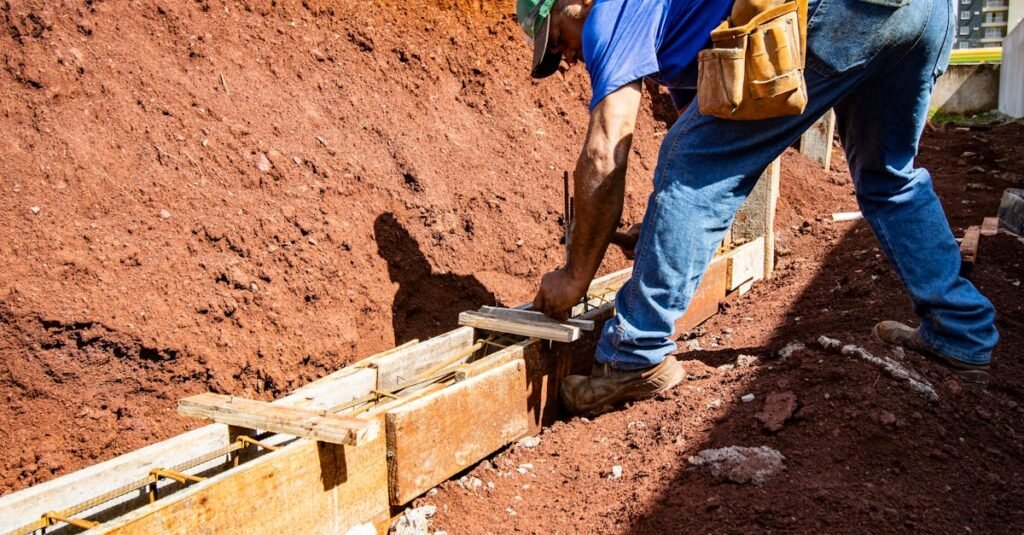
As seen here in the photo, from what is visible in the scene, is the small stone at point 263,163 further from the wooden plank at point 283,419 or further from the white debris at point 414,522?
the white debris at point 414,522

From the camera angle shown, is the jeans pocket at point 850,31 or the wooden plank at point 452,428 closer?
the wooden plank at point 452,428

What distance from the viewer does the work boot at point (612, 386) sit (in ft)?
10.2

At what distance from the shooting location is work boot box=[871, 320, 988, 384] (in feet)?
10.5

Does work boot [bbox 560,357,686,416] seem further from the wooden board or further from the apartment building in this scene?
the apartment building

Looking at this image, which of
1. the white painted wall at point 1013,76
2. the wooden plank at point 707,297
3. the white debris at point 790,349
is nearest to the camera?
the white debris at point 790,349

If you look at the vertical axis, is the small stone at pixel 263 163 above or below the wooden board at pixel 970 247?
above

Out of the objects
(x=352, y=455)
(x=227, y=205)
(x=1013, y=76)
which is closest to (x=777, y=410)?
(x=352, y=455)

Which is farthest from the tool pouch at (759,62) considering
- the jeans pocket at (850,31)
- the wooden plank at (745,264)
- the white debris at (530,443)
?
the wooden plank at (745,264)

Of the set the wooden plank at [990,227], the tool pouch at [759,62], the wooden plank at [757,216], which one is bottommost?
the wooden plank at [990,227]

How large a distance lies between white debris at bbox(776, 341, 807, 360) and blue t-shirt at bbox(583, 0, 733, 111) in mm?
1293

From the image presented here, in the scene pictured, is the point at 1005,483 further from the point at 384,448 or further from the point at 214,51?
the point at 214,51

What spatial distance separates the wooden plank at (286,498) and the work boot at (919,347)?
2.22 m

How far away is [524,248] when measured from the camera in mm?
4891

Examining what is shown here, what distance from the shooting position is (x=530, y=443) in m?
3.01
